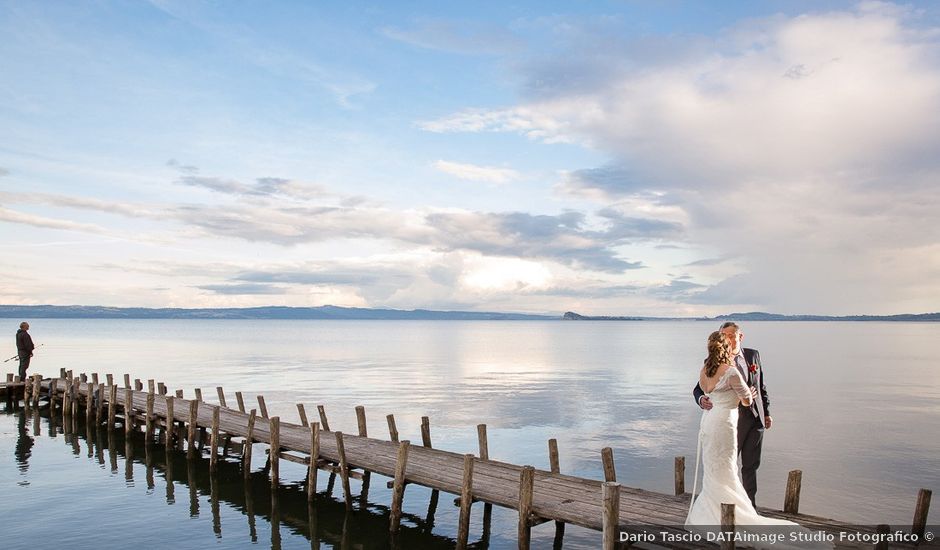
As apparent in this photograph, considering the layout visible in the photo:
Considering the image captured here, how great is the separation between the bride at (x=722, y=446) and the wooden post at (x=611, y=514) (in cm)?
120

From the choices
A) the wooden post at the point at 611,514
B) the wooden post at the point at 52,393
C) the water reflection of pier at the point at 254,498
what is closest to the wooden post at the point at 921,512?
the wooden post at the point at 611,514

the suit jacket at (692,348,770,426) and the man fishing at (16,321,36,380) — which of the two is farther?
the man fishing at (16,321,36,380)

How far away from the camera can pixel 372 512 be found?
16.7m

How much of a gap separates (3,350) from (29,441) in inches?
2394

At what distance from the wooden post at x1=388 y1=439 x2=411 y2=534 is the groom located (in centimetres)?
650

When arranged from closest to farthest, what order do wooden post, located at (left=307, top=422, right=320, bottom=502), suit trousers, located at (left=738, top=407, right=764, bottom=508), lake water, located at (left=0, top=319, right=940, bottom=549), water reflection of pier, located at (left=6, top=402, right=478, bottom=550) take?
suit trousers, located at (left=738, top=407, right=764, bottom=508) → water reflection of pier, located at (left=6, top=402, right=478, bottom=550) → lake water, located at (left=0, top=319, right=940, bottom=549) → wooden post, located at (left=307, top=422, right=320, bottom=502)

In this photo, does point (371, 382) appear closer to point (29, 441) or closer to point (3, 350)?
point (29, 441)

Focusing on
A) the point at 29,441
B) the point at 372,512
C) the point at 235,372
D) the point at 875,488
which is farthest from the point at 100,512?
the point at 235,372

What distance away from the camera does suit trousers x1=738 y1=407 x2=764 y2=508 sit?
10.2 metres

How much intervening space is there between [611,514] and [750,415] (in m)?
2.55

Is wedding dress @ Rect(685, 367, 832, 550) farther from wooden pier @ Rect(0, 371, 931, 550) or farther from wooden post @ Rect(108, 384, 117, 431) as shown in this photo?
wooden post @ Rect(108, 384, 117, 431)

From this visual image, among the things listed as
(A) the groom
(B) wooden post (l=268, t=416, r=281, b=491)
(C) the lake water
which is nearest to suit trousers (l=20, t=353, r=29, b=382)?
(C) the lake water

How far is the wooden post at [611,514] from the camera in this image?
986cm

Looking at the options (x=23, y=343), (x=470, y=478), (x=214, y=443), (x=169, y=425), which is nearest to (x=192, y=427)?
(x=214, y=443)
